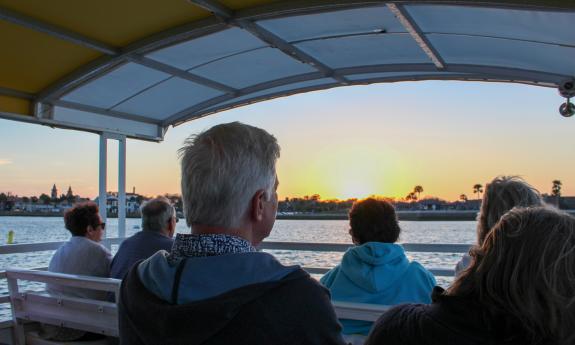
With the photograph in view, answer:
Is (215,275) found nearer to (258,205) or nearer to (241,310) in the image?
(241,310)

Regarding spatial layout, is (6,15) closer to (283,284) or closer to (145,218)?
(145,218)

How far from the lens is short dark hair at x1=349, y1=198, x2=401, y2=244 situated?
8.24 ft

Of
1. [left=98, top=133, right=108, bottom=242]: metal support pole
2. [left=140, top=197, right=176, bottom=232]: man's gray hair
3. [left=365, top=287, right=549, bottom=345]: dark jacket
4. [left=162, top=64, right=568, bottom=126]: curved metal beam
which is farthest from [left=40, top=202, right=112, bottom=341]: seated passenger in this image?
[left=365, top=287, right=549, bottom=345]: dark jacket

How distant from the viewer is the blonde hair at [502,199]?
2086mm

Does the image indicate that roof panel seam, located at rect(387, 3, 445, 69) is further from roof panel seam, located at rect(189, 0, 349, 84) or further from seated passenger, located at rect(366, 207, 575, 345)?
seated passenger, located at rect(366, 207, 575, 345)

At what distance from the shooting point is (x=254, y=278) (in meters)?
1.13

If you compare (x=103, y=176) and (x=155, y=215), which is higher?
(x=103, y=176)

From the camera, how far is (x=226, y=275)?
1134 mm

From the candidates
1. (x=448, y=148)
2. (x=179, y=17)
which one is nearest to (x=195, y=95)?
(x=179, y=17)

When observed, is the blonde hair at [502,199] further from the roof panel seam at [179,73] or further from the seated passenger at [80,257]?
the roof panel seam at [179,73]

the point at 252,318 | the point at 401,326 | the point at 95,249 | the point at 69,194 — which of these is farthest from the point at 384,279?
the point at 69,194

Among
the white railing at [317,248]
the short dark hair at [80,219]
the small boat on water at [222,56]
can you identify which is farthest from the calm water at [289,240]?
the small boat on water at [222,56]

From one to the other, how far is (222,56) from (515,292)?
133 inches

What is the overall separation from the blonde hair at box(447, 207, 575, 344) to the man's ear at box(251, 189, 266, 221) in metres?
0.49
